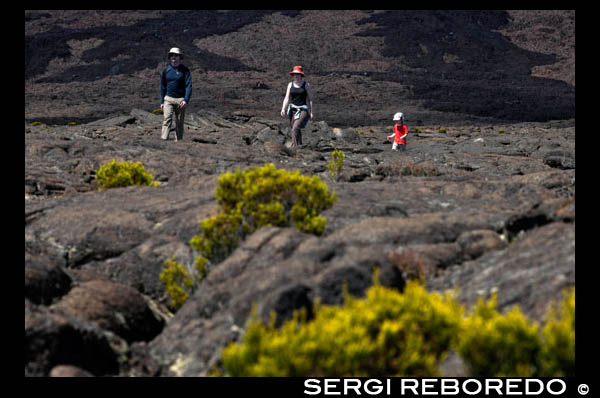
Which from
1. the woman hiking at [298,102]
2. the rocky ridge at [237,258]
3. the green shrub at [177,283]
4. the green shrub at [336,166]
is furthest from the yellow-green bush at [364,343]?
the woman hiking at [298,102]

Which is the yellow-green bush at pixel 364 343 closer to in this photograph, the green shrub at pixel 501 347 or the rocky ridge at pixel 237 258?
the green shrub at pixel 501 347

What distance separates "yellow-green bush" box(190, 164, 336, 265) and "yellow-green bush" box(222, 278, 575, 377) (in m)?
2.63

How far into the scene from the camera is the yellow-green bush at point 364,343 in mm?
4098

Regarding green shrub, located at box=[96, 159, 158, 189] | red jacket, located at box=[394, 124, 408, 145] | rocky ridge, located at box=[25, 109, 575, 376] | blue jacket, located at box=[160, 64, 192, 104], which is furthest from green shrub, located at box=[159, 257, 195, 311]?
red jacket, located at box=[394, 124, 408, 145]

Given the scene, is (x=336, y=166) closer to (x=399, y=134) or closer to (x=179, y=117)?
(x=179, y=117)

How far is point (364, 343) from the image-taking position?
406 centimetres

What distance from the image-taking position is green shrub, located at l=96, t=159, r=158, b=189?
36.4ft

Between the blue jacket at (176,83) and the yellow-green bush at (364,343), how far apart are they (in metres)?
11.7

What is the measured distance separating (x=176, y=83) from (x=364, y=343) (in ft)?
40.6

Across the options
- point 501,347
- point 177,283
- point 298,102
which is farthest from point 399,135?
point 501,347

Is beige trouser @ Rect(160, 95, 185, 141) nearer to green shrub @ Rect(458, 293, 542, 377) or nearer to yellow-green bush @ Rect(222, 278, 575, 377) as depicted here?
yellow-green bush @ Rect(222, 278, 575, 377)

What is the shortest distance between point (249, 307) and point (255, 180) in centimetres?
235

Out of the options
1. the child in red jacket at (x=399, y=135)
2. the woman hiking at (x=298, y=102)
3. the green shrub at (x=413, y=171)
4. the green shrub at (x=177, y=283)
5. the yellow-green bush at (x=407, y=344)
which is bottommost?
the child in red jacket at (x=399, y=135)

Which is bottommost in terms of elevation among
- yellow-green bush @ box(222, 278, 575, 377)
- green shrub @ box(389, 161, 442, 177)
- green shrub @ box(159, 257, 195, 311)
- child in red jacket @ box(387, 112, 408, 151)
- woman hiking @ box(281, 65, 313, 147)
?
child in red jacket @ box(387, 112, 408, 151)
